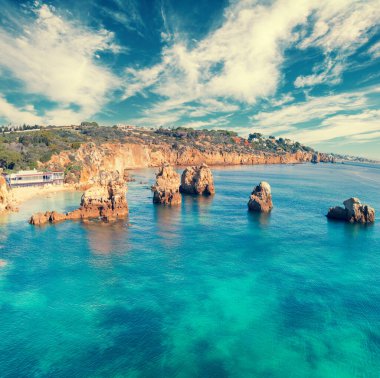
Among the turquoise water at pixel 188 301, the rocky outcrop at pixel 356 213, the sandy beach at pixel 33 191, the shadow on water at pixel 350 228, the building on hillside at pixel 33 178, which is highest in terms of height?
the building on hillside at pixel 33 178

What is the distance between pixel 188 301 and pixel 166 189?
52.3m

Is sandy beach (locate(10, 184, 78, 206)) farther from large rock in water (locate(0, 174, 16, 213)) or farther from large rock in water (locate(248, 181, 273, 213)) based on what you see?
large rock in water (locate(248, 181, 273, 213))

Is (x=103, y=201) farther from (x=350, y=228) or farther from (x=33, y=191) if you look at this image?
(x=350, y=228)

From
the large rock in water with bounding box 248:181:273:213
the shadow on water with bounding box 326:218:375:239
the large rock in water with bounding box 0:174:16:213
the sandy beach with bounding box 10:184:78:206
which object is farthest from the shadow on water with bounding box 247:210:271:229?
the sandy beach with bounding box 10:184:78:206

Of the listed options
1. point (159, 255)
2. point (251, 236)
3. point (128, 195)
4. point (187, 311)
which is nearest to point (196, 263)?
point (159, 255)

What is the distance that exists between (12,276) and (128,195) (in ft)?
194

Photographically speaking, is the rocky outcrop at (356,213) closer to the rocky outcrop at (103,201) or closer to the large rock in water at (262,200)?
the large rock in water at (262,200)


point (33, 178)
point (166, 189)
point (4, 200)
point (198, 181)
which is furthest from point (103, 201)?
point (33, 178)

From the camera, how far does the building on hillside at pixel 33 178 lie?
95625 mm

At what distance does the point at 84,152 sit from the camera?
136m

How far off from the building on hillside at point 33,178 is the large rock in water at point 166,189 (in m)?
43.1

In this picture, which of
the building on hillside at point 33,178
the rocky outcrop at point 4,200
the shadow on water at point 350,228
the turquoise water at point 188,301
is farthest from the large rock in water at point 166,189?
the building on hillside at point 33,178

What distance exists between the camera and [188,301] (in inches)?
1341

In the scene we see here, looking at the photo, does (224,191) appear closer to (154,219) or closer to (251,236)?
(154,219)
